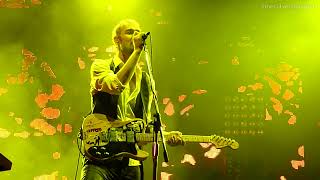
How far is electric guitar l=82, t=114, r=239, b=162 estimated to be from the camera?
11.3 ft

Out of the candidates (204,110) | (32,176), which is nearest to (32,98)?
(32,176)

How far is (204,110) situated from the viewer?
4473 millimetres

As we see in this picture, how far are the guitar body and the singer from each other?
11mm

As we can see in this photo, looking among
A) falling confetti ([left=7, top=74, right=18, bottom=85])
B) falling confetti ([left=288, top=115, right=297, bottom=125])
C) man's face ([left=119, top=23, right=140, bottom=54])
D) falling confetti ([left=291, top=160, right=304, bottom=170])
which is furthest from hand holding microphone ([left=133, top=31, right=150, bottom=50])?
falling confetti ([left=291, top=160, right=304, bottom=170])

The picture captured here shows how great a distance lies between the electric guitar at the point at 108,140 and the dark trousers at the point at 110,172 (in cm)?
6

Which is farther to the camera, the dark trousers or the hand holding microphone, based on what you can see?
the dark trousers

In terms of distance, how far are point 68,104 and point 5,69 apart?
730 millimetres

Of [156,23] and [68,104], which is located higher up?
[156,23]

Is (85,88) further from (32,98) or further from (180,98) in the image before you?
(180,98)

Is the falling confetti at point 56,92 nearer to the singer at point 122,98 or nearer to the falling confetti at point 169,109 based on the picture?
the singer at point 122,98

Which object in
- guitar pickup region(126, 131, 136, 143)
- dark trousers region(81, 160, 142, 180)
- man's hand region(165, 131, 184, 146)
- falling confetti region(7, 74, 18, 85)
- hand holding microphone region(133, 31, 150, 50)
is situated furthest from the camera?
falling confetti region(7, 74, 18, 85)

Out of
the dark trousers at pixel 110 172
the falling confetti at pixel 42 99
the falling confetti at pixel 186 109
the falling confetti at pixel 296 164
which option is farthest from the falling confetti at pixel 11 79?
the falling confetti at pixel 296 164

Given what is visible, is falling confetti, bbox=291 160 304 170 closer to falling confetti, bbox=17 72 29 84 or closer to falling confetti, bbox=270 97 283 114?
falling confetti, bbox=270 97 283 114

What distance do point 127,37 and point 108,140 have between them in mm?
893
